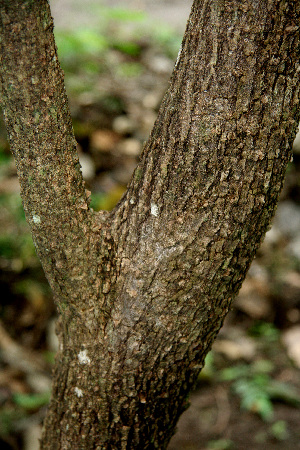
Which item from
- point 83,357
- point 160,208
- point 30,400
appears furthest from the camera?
point 30,400

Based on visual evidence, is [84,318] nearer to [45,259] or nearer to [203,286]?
[45,259]

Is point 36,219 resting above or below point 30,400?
below

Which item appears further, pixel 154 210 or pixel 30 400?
pixel 30 400

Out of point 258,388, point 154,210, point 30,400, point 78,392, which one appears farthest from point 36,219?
point 258,388

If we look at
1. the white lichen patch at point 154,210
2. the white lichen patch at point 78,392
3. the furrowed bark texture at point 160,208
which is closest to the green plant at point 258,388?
the furrowed bark texture at point 160,208

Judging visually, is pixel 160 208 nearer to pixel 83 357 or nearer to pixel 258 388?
pixel 83 357

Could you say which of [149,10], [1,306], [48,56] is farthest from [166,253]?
[149,10]

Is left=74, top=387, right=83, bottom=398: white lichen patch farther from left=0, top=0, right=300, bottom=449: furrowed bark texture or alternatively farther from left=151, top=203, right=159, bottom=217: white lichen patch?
left=151, top=203, right=159, bottom=217: white lichen patch

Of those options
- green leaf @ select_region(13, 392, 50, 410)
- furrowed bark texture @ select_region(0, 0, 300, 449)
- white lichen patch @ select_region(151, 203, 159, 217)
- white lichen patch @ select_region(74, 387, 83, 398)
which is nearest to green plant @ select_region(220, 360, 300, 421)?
green leaf @ select_region(13, 392, 50, 410)
